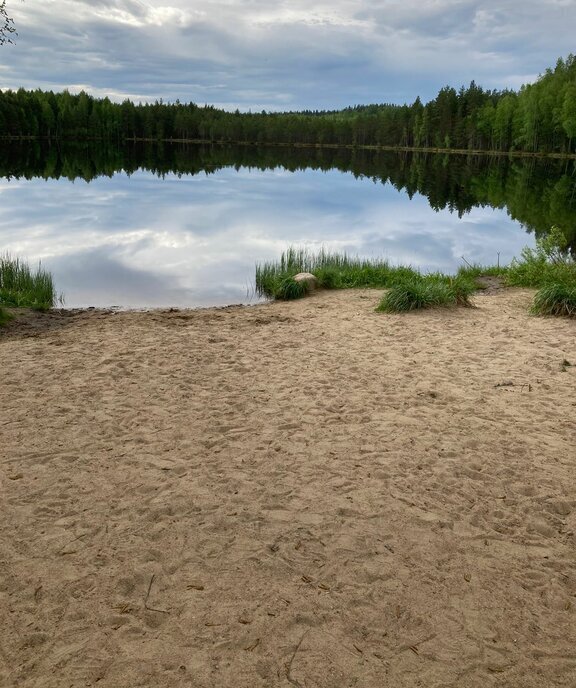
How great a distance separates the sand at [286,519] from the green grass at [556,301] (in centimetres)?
286

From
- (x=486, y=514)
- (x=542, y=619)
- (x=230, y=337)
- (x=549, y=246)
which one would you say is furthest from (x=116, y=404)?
(x=549, y=246)

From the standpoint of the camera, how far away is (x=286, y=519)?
5.49m

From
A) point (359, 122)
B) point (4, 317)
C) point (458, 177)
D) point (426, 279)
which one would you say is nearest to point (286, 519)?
point (4, 317)

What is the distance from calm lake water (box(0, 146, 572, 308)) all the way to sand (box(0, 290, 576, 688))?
350 inches

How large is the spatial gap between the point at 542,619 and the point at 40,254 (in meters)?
22.9

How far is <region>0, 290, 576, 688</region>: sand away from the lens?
3.99m

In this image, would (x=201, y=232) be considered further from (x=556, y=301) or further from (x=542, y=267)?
(x=556, y=301)

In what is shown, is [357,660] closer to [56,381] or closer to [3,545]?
[3,545]

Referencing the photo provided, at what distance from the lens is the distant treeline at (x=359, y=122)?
89.5 m

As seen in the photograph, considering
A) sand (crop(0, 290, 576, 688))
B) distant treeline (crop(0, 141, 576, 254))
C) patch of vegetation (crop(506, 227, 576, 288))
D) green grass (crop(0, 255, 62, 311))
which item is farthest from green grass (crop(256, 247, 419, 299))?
distant treeline (crop(0, 141, 576, 254))

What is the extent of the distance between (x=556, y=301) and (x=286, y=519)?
9670 mm

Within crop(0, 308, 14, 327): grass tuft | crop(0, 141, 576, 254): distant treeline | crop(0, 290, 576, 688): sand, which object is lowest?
crop(0, 290, 576, 688): sand

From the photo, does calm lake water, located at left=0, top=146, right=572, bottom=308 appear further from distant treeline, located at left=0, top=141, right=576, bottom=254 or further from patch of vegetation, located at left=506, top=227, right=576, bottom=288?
patch of vegetation, located at left=506, top=227, right=576, bottom=288

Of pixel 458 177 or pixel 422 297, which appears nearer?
pixel 422 297
